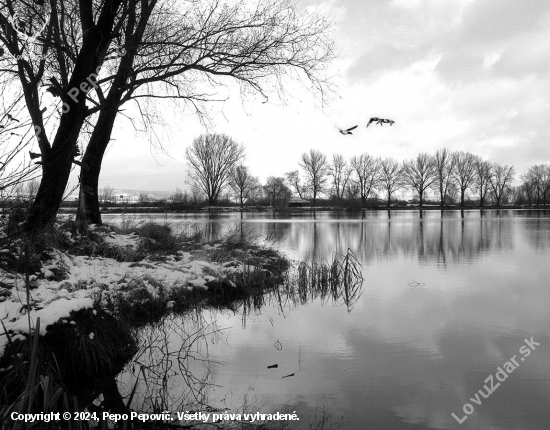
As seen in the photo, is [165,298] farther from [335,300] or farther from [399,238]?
[399,238]

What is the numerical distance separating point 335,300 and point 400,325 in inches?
85.7

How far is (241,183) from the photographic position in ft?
253

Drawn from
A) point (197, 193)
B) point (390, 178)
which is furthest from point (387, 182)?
point (197, 193)

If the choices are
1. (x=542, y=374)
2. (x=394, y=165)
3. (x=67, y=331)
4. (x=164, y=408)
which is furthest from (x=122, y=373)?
(x=394, y=165)

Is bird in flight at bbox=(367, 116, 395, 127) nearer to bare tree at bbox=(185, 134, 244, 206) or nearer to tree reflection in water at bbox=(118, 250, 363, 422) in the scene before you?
tree reflection in water at bbox=(118, 250, 363, 422)

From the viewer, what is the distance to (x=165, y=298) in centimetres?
800

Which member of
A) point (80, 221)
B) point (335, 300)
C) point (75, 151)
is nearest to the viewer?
point (75, 151)

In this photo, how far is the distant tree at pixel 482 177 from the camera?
269 ft

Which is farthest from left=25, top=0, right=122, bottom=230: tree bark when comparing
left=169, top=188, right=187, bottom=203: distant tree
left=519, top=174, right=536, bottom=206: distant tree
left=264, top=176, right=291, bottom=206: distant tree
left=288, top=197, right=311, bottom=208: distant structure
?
left=519, top=174, right=536, bottom=206: distant tree

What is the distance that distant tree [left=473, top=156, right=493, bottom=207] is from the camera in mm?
81875

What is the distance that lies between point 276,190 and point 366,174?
1884 centimetres

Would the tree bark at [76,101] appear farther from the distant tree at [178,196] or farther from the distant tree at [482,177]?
the distant tree at [482,177]

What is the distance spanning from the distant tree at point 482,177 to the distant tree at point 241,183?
42.8m

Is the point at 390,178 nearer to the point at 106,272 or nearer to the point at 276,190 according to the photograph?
the point at 276,190
